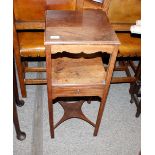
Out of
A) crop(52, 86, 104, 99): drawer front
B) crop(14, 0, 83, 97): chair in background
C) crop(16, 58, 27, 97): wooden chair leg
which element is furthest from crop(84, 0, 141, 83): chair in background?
crop(16, 58, 27, 97): wooden chair leg

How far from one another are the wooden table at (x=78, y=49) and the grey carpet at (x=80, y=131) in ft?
0.55

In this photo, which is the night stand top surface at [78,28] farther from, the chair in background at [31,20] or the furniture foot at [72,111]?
the furniture foot at [72,111]

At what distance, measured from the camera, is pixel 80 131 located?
1.86m

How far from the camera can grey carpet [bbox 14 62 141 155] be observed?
1.73m

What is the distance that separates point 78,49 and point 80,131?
0.84 meters

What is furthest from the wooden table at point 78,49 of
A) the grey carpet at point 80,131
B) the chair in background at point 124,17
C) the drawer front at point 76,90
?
the chair in background at point 124,17

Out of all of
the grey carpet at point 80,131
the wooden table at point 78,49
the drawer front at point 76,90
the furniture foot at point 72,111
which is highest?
the wooden table at point 78,49

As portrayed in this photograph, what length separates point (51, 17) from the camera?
4.74 ft

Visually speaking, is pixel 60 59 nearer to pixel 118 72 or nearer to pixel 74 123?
pixel 74 123

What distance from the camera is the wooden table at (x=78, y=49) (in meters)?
1.24

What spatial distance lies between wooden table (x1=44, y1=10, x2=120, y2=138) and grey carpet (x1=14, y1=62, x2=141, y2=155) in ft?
0.55
